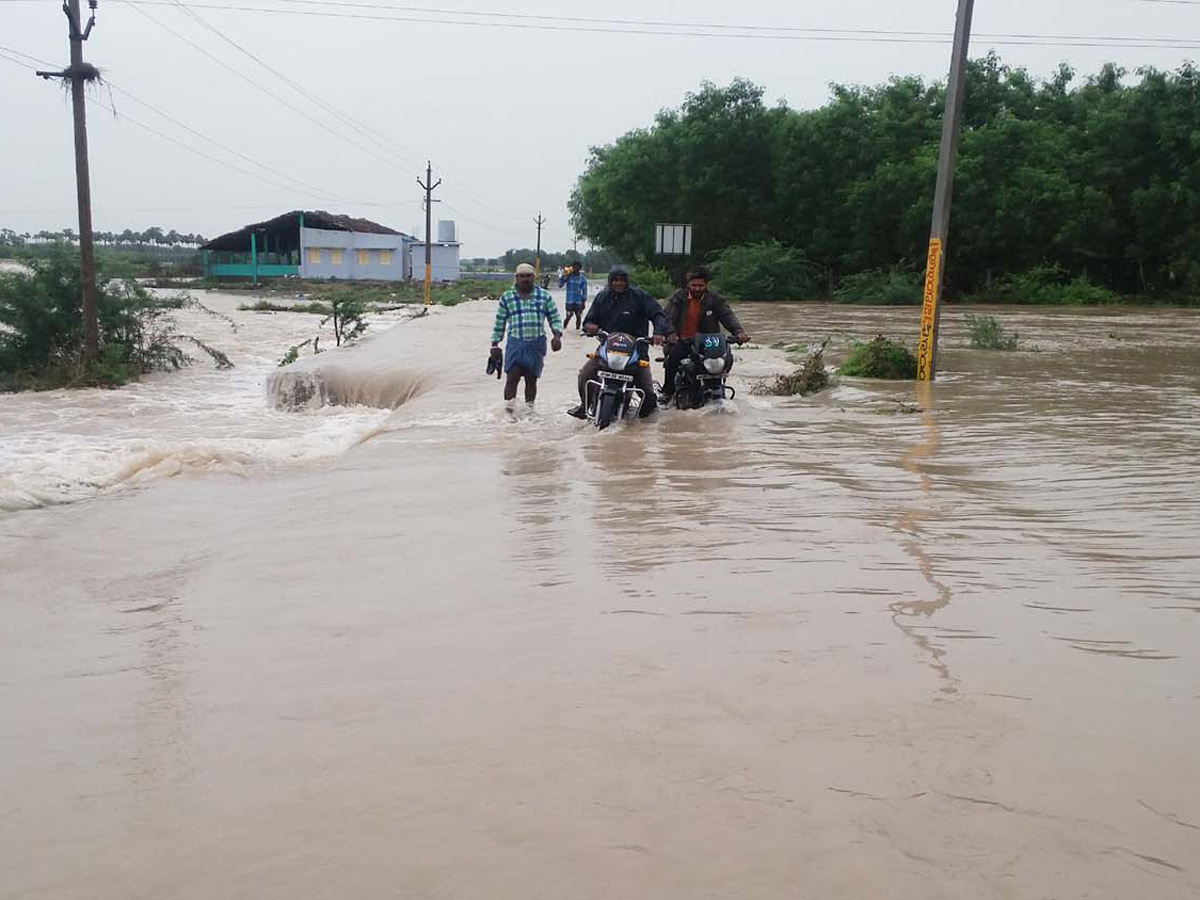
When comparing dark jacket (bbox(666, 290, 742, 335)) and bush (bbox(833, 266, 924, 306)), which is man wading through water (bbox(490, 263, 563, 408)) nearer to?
dark jacket (bbox(666, 290, 742, 335))

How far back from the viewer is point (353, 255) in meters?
76.0

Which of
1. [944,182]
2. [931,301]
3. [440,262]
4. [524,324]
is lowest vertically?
[524,324]

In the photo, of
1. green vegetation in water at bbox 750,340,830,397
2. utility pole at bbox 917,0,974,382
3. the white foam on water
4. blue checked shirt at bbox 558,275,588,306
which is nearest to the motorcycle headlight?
the white foam on water

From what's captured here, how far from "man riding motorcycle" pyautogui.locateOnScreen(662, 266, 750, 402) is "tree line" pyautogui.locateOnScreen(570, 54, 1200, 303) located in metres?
35.2

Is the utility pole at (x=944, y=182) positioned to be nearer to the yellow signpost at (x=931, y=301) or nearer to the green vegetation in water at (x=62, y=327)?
the yellow signpost at (x=931, y=301)

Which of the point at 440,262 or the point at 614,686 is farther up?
the point at 440,262

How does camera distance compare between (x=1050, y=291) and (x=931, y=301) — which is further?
(x=1050, y=291)

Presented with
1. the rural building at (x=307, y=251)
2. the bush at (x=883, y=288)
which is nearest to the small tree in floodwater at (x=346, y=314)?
the bush at (x=883, y=288)

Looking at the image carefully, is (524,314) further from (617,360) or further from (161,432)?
(161,432)

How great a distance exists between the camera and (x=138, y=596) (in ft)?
17.7

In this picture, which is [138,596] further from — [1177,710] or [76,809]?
[1177,710]

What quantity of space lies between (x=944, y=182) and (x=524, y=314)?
5880 mm

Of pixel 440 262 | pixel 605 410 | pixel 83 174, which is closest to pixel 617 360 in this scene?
pixel 605 410

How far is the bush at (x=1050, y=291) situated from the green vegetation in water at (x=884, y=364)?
2953cm
